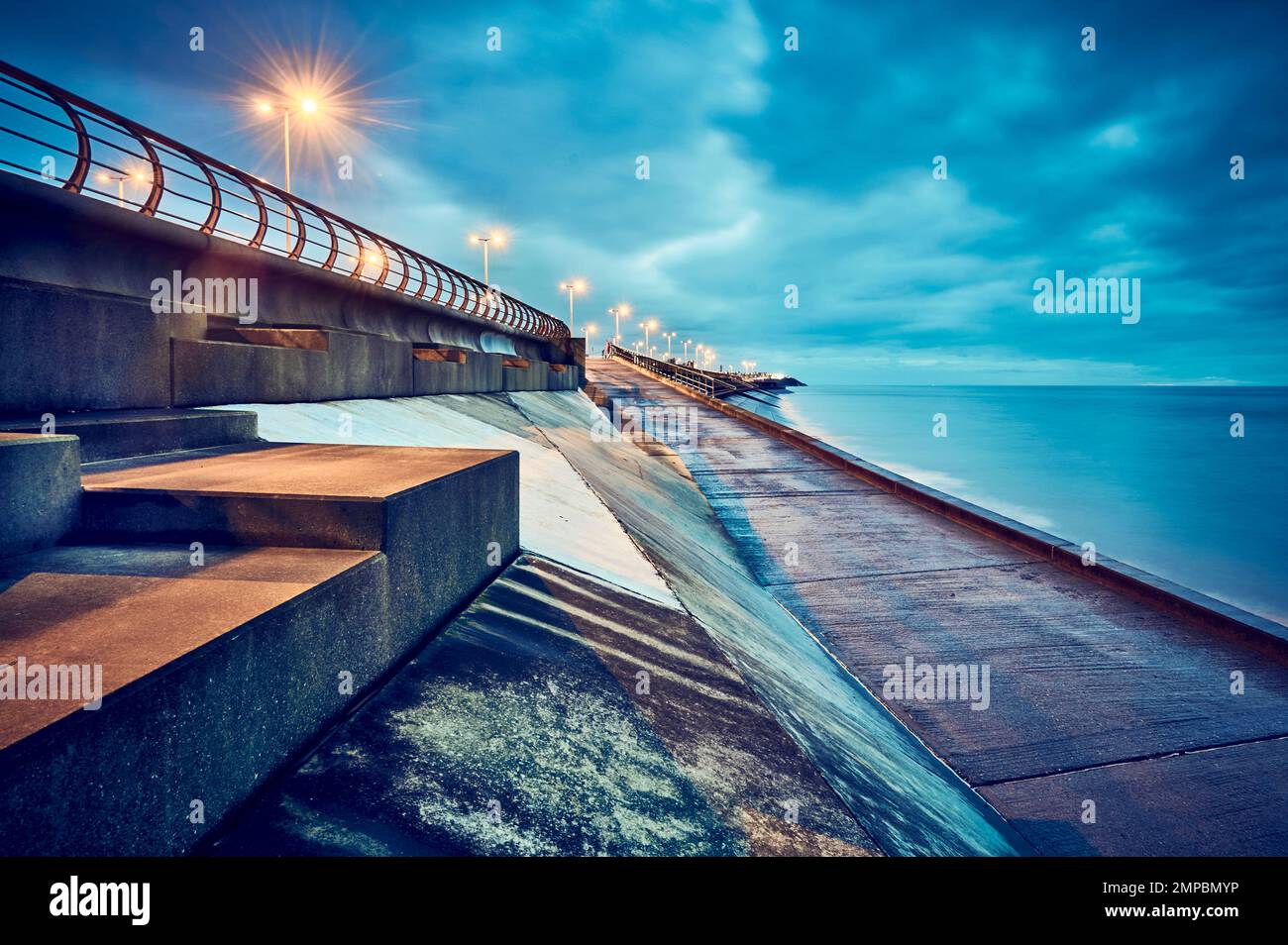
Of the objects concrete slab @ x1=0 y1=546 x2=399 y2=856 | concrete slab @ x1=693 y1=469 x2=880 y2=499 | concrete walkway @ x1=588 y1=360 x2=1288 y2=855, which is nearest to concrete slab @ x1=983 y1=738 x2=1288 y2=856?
concrete walkway @ x1=588 y1=360 x2=1288 y2=855

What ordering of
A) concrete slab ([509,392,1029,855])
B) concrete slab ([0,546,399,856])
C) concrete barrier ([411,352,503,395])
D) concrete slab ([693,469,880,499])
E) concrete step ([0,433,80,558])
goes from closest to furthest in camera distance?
concrete slab ([0,546,399,856]) < concrete step ([0,433,80,558]) < concrete slab ([509,392,1029,855]) < concrete barrier ([411,352,503,395]) < concrete slab ([693,469,880,499])

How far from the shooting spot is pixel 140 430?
429cm

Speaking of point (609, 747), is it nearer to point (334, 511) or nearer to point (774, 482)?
point (334, 511)

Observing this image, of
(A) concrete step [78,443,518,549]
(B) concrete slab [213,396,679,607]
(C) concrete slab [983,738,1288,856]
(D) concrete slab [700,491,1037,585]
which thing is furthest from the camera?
(D) concrete slab [700,491,1037,585]

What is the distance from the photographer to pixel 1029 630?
24.0ft

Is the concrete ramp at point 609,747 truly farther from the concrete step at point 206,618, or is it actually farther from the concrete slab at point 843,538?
the concrete slab at point 843,538

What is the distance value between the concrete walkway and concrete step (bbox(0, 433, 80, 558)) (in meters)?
5.36

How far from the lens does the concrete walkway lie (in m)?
4.39

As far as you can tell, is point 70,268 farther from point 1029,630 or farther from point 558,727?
point 1029,630

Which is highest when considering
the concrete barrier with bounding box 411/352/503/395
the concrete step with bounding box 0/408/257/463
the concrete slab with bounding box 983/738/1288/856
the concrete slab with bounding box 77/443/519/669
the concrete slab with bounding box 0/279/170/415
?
the concrete barrier with bounding box 411/352/503/395

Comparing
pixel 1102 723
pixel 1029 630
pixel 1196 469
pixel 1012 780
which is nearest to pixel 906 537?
pixel 1029 630

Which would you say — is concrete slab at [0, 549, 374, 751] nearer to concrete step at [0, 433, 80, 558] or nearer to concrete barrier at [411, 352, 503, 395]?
concrete step at [0, 433, 80, 558]

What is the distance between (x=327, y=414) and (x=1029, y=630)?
7828 mm

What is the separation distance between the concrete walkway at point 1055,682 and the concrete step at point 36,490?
211 inches
